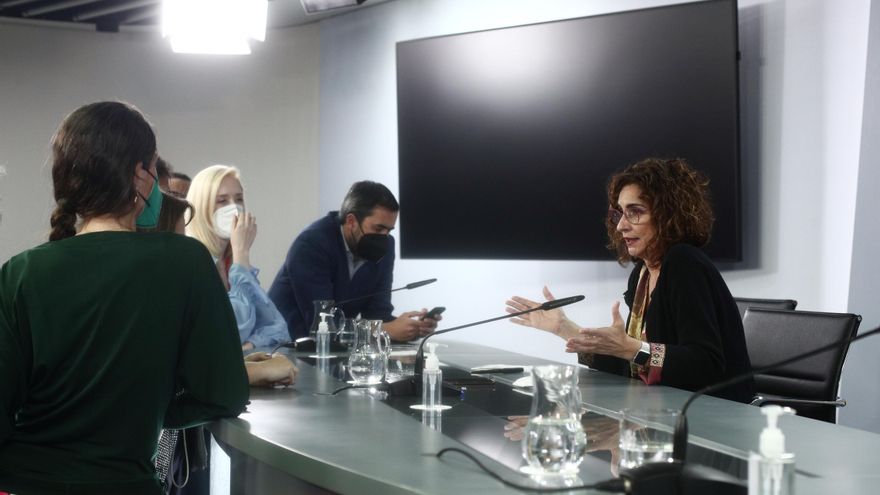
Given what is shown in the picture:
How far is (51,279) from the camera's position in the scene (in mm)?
1804

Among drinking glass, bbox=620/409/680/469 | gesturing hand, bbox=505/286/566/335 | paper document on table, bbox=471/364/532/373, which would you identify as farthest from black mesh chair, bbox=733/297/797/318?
drinking glass, bbox=620/409/680/469

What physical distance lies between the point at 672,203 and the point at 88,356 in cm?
176

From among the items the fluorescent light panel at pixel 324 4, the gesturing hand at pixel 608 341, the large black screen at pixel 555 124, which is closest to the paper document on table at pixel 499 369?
the gesturing hand at pixel 608 341

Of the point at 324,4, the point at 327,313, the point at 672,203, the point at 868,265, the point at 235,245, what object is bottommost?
the point at 327,313

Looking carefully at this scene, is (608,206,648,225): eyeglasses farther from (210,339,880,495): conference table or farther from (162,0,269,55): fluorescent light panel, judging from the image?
(162,0,269,55): fluorescent light panel

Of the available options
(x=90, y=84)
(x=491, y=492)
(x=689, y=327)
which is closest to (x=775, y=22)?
(x=689, y=327)

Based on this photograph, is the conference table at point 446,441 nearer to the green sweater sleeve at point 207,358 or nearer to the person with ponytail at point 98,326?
the green sweater sleeve at point 207,358

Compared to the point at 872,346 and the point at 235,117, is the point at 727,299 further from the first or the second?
the point at 235,117

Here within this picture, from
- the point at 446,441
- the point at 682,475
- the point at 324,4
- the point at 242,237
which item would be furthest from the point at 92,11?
the point at 682,475

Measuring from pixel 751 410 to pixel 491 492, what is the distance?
1092 millimetres

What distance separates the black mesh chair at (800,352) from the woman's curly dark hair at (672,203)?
500 millimetres

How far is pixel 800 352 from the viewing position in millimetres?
3139

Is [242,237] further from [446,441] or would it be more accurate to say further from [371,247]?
[446,441]

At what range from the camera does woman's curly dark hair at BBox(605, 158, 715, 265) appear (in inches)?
115
